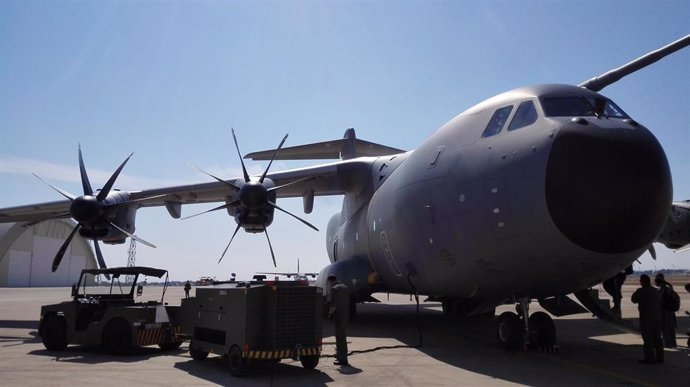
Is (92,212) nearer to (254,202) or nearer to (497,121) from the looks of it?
(254,202)

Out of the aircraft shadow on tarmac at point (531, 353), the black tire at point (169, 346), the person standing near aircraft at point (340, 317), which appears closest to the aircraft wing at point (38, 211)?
the black tire at point (169, 346)

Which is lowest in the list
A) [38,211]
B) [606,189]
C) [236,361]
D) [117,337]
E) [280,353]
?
[236,361]

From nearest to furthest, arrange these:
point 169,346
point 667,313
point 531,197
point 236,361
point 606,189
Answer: point 606,189, point 531,197, point 236,361, point 169,346, point 667,313

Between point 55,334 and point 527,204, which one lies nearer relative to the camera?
point 527,204

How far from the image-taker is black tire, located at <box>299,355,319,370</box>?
9.18m

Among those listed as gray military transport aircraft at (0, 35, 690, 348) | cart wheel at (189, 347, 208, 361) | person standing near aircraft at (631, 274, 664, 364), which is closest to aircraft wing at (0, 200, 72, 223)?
cart wheel at (189, 347, 208, 361)

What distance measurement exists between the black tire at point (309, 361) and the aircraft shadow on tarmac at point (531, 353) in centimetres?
104

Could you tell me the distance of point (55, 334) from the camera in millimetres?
11711

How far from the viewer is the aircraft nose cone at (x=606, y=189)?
7.96 metres

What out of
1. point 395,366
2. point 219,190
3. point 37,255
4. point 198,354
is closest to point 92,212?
point 219,190

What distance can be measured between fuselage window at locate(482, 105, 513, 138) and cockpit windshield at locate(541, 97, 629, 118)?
66cm

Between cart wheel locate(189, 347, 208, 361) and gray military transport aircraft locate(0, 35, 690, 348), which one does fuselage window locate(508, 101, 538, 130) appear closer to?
gray military transport aircraft locate(0, 35, 690, 348)

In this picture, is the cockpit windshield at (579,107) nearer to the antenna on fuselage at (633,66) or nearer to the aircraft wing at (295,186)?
the antenna on fuselage at (633,66)

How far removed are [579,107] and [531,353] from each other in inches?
179
